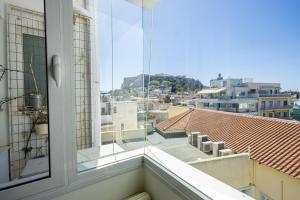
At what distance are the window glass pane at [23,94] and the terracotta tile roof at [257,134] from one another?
983mm

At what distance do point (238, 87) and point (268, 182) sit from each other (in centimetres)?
45

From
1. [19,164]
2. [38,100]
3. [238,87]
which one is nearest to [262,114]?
[238,87]

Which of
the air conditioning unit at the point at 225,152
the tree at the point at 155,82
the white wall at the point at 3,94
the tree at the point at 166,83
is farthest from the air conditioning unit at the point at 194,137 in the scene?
the white wall at the point at 3,94

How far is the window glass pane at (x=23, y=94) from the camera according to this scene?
44.9 inches

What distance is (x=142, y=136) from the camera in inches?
71.6

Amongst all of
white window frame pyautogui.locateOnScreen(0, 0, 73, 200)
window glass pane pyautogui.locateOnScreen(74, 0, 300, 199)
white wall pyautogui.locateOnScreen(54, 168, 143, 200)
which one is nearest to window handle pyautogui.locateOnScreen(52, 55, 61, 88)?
white window frame pyautogui.locateOnScreen(0, 0, 73, 200)

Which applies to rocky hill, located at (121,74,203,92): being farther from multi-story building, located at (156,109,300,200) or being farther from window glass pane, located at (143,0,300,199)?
multi-story building, located at (156,109,300,200)

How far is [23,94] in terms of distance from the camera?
4.55 ft

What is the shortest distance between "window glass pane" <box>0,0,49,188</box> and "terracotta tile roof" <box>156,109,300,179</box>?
0.98 metres

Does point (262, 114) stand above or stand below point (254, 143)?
above

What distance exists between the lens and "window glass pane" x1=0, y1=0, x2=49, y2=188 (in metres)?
1.14

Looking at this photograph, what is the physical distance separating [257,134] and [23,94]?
152cm

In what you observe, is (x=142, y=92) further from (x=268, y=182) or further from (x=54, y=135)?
(x=268, y=182)

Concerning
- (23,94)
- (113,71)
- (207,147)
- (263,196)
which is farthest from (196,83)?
(23,94)
